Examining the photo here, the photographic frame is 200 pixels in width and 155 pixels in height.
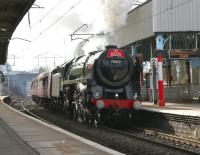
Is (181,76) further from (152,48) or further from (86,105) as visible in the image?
(86,105)

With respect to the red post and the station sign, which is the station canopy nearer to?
the red post

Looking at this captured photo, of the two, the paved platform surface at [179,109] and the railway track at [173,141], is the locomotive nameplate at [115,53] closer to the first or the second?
the paved platform surface at [179,109]

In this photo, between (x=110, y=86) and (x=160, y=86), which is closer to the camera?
(x=110, y=86)

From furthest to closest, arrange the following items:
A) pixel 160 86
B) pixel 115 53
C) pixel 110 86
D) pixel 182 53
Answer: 1. pixel 182 53
2. pixel 160 86
3. pixel 115 53
4. pixel 110 86

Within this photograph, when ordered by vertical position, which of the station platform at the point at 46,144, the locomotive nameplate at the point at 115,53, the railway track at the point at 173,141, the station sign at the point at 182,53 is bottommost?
the railway track at the point at 173,141

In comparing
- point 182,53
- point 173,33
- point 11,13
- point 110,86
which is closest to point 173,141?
point 110,86

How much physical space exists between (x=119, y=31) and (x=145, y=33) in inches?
187

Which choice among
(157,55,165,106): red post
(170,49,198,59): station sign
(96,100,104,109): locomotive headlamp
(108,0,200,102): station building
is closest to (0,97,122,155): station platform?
(96,100,104,109): locomotive headlamp

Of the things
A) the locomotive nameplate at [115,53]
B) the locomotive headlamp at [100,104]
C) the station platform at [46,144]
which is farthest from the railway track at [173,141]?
the locomotive nameplate at [115,53]

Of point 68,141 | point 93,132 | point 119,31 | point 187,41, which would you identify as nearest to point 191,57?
point 187,41

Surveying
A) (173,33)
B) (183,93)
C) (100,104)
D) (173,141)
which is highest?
(173,33)

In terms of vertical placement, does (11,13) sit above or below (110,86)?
above

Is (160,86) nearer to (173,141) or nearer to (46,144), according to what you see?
(173,141)

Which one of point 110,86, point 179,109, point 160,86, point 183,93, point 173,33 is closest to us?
point 110,86
